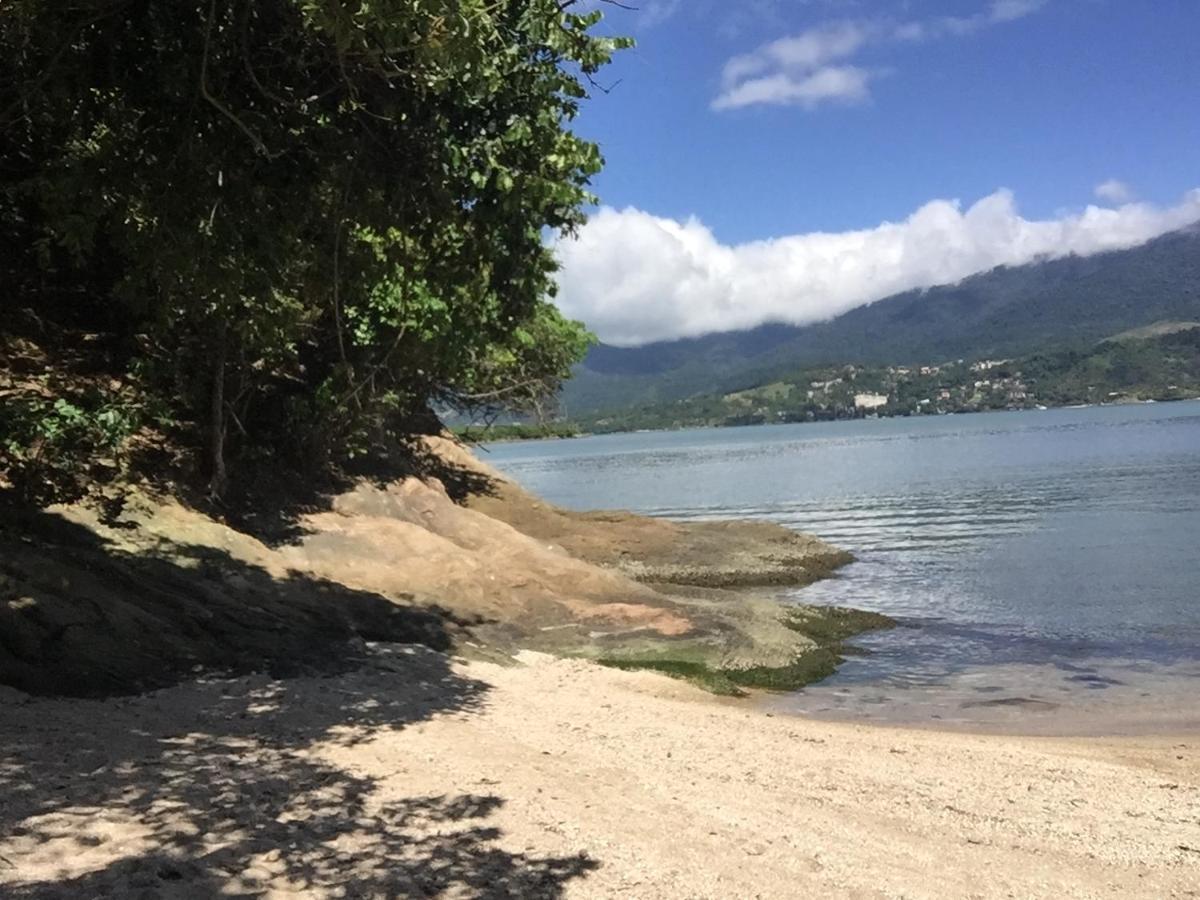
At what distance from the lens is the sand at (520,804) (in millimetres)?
5113

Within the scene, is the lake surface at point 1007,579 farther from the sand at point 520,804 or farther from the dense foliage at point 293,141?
the dense foliage at point 293,141

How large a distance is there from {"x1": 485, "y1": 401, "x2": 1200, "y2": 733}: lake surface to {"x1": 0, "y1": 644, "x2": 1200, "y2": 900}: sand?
390 centimetres

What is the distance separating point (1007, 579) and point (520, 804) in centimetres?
2441

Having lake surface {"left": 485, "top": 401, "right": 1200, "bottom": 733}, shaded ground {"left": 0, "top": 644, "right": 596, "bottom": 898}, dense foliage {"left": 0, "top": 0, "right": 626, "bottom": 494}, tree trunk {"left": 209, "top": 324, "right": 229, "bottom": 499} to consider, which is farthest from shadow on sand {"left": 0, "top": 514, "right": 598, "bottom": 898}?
lake surface {"left": 485, "top": 401, "right": 1200, "bottom": 733}

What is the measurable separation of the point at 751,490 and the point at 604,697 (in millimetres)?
51190

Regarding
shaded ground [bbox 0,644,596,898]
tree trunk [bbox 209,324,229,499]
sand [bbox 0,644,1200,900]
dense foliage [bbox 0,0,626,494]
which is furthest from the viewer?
tree trunk [bbox 209,324,229,499]

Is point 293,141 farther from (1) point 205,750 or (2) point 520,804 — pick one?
(2) point 520,804

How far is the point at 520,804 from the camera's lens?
261 inches

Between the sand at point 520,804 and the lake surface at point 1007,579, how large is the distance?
3.90 m

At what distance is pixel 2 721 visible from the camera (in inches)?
267

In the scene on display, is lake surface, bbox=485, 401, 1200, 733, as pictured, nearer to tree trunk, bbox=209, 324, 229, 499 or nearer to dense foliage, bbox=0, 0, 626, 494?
dense foliage, bbox=0, 0, 626, 494

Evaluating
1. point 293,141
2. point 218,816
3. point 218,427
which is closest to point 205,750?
point 218,816

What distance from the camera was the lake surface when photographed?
15.4 meters

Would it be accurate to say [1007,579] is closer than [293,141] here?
No
